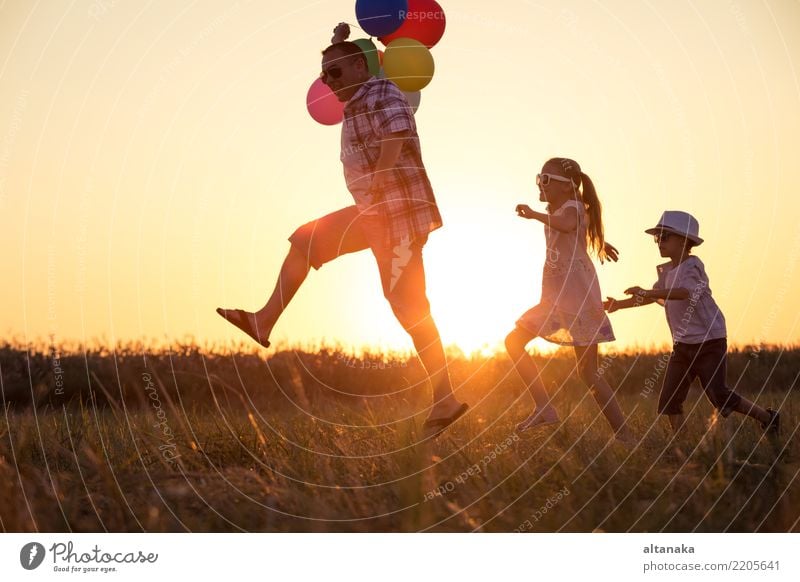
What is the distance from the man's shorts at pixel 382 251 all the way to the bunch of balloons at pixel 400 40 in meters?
1.21

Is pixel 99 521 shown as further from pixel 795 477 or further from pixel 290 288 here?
pixel 795 477

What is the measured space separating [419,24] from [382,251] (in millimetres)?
2004

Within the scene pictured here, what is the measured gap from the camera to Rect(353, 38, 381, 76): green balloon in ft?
26.0

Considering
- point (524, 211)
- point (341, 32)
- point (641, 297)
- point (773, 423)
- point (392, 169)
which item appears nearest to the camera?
point (392, 169)

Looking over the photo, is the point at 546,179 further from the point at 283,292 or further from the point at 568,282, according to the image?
the point at 283,292

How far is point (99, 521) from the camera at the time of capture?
5.59 meters

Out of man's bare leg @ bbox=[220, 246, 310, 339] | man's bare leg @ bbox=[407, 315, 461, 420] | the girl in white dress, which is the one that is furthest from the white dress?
man's bare leg @ bbox=[220, 246, 310, 339]

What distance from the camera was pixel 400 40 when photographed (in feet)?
25.8

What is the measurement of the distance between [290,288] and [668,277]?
336cm

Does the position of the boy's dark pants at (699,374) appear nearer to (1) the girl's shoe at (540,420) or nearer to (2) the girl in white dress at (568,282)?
(2) the girl in white dress at (568,282)

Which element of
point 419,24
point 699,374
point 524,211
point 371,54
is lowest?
point 699,374

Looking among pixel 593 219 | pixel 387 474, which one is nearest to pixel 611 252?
pixel 593 219
